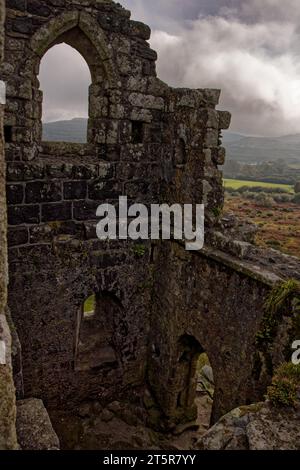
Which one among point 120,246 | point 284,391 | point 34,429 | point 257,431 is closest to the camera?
point 34,429

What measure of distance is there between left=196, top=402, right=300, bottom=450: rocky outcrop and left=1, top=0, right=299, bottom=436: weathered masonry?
1856mm

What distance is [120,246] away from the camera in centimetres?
778

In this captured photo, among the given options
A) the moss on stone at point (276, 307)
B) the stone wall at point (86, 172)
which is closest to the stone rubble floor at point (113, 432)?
the stone wall at point (86, 172)

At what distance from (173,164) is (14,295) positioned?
385 cm

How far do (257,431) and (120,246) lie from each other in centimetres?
494

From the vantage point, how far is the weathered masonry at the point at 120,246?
619cm

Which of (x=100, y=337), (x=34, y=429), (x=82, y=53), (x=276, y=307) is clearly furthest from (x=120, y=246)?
(x=34, y=429)

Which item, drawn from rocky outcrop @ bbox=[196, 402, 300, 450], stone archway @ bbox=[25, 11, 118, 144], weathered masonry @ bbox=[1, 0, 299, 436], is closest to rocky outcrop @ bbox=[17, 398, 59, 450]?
rocky outcrop @ bbox=[196, 402, 300, 450]

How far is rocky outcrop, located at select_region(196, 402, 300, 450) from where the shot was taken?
316 cm

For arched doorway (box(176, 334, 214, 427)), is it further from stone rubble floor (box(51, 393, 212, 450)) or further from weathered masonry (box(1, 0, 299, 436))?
stone rubble floor (box(51, 393, 212, 450))

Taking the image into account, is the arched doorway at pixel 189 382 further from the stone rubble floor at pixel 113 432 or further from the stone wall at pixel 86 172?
the stone wall at pixel 86 172

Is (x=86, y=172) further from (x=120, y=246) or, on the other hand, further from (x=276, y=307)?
(x=276, y=307)

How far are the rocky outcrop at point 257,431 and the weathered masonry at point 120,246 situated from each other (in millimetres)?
1856
